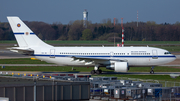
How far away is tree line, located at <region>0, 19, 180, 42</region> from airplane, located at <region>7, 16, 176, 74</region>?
11001 cm

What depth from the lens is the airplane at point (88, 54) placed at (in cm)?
4312

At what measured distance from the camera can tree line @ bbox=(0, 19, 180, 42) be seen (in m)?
158

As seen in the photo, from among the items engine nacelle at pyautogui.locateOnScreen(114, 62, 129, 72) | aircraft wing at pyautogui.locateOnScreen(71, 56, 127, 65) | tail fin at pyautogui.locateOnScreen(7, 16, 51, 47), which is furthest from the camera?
tail fin at pyautogui.locateOnScreen(7, 16, 51, 47)

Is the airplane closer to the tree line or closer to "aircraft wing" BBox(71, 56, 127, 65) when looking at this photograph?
"aircraft wing" BBox(71, 56, 127, 65)

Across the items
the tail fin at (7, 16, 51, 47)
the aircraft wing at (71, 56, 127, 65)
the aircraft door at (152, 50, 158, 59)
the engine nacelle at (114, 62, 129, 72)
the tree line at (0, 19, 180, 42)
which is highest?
the tree line at (0, 19, 180, 42)

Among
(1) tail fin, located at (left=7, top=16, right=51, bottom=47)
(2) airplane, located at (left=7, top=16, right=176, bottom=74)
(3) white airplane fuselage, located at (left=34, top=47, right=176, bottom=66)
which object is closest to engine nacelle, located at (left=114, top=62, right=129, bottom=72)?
(2) airplane, located at (left=7, top=16, right=176, bottom=74)

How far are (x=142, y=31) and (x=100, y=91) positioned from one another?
142 meters

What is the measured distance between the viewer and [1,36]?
166 meters

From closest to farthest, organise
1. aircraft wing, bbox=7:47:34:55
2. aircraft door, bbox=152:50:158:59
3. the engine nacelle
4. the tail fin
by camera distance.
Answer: the engine nacelle, aircraft wing, bbox=7:47:34:55, aircraft door, bbox=152:50:158:59, the tail fin

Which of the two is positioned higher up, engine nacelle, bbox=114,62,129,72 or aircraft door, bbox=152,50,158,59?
aircraft door, bbox=152,50,158,59

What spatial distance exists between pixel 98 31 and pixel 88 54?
415 ft

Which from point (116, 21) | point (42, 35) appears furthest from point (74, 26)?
point (116, 21)

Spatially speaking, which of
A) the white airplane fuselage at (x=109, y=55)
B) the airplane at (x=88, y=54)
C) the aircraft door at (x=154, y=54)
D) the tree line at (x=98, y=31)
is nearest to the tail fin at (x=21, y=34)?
the airplane at (x=88, y=54)

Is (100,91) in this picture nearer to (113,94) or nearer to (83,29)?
(113,94)
